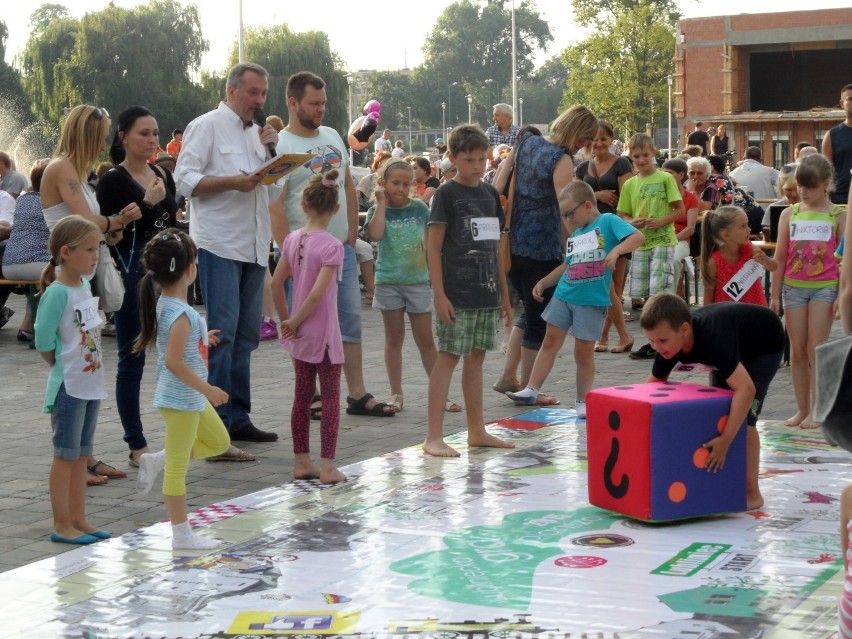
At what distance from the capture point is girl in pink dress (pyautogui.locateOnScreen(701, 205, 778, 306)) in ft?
23.3

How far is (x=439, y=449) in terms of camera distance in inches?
270

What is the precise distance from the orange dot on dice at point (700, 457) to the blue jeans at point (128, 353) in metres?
2.95

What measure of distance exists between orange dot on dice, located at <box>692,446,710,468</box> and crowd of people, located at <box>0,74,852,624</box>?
3cm

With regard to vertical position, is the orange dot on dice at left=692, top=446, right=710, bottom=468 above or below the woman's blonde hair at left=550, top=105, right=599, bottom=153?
below

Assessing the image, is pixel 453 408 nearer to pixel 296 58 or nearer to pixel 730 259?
pixel 730 259

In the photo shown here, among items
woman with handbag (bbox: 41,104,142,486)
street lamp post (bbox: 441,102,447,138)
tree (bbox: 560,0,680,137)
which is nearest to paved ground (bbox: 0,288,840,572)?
woman with handbag (bbox: 41,104,142,486)

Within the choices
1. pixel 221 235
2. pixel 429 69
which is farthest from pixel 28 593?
pixel 429 69

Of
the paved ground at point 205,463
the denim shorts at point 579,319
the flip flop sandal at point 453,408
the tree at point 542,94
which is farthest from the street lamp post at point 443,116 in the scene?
the denim shorts at point 579,319

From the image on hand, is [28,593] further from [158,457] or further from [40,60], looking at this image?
[40,60]

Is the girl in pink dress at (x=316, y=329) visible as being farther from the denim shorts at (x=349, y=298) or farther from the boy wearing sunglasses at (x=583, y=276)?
A: the boy wearing sunglasses at (x=583, y=276)

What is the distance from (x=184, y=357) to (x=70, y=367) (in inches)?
19.1

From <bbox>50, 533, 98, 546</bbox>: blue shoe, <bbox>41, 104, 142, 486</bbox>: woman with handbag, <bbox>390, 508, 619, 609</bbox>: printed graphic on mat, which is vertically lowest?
<bbox>390, 508, 619, 609</bbox>: printed graphic on mat

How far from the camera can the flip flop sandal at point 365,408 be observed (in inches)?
324

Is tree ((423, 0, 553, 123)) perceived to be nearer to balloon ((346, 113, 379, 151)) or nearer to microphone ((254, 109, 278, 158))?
balloon ((346, 113, 379, 151))
